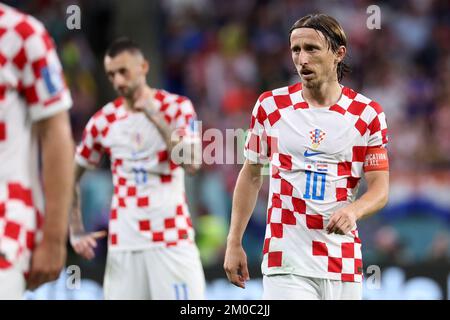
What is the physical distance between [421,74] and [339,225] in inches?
325

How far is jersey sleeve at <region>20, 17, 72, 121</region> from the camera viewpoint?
11.1 feet

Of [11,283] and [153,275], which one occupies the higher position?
[11,283]

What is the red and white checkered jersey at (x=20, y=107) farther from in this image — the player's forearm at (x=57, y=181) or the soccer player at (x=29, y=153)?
the player's forearm at (x=57, y=181)

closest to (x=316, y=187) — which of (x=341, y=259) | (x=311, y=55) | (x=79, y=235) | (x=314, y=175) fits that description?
(x=314, y=175)

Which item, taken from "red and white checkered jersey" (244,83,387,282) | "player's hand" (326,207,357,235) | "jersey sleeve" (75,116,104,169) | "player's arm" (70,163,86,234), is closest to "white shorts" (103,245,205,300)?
"player's arm" (70,163,86,234)

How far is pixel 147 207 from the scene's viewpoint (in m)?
7.00

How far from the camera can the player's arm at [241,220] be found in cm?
512

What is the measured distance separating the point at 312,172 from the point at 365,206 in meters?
0.40

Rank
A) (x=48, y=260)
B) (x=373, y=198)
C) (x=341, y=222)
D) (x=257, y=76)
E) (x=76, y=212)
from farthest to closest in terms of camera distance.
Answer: (x=257, y=76) → (x=76, y=212) → (x=373, y=198) → (x=341, y=222) → (x=48, y=260)

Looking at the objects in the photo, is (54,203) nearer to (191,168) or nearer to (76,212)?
(191,168)

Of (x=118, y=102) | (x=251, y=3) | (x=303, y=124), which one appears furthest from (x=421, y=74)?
(x=303, y=124)

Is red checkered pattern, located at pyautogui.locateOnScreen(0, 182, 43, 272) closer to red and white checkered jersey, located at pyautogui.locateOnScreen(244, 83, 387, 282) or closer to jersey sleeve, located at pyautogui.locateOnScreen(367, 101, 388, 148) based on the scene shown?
red and white checkered jersey, located at pyautogui.locateOnScreen(244, 83, 387, 282)

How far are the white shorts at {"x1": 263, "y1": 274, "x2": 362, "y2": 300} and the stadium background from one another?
17.1 feet

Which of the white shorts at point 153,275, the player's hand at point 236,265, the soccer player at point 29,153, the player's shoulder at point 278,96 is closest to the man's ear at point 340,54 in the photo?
the player's shoulder at point 278,96
